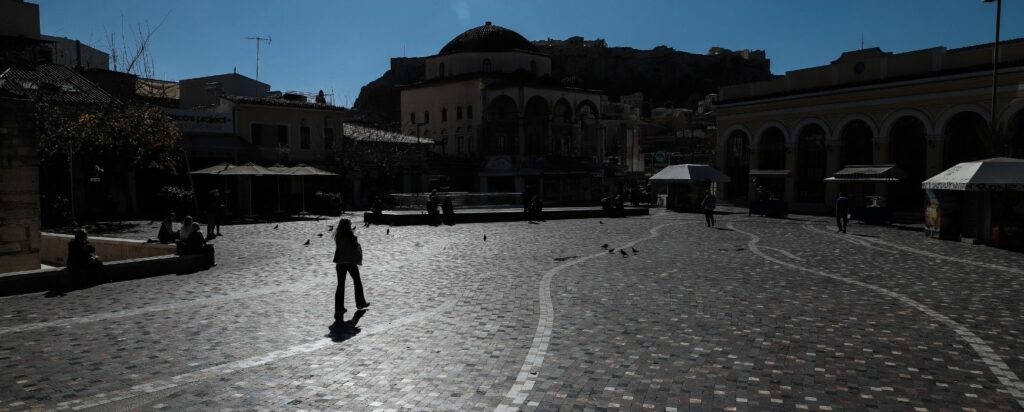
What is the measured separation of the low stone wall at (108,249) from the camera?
1627 centimetres

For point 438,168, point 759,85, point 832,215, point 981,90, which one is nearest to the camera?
point 981,90

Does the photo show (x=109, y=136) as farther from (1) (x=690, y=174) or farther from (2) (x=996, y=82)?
(2) (x=996, y=82)

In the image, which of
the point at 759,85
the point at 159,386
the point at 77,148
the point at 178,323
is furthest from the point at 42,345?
the point at 759,85

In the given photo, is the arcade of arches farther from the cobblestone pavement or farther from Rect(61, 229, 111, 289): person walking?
Rect(61, 229, 111, 289): person walking

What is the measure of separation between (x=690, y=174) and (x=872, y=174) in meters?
9.10

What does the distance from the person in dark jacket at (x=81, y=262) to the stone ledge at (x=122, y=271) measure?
0.22 m

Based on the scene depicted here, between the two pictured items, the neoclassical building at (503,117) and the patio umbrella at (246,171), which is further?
the neoclassical building at (503,117)

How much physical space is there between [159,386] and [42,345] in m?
2.78

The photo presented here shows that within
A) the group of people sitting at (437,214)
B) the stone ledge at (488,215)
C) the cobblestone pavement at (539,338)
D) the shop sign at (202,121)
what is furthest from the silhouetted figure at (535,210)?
the shop sign at (202,121)

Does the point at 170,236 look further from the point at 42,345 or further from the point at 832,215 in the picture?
the point at 832,215

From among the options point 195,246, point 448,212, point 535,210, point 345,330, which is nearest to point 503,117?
point 535,210

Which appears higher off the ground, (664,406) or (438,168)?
(438,168)

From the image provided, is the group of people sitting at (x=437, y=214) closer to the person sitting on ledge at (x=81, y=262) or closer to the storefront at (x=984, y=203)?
the person sitting on ledge at (x=81, y=262)

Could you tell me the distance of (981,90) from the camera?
33.0m
